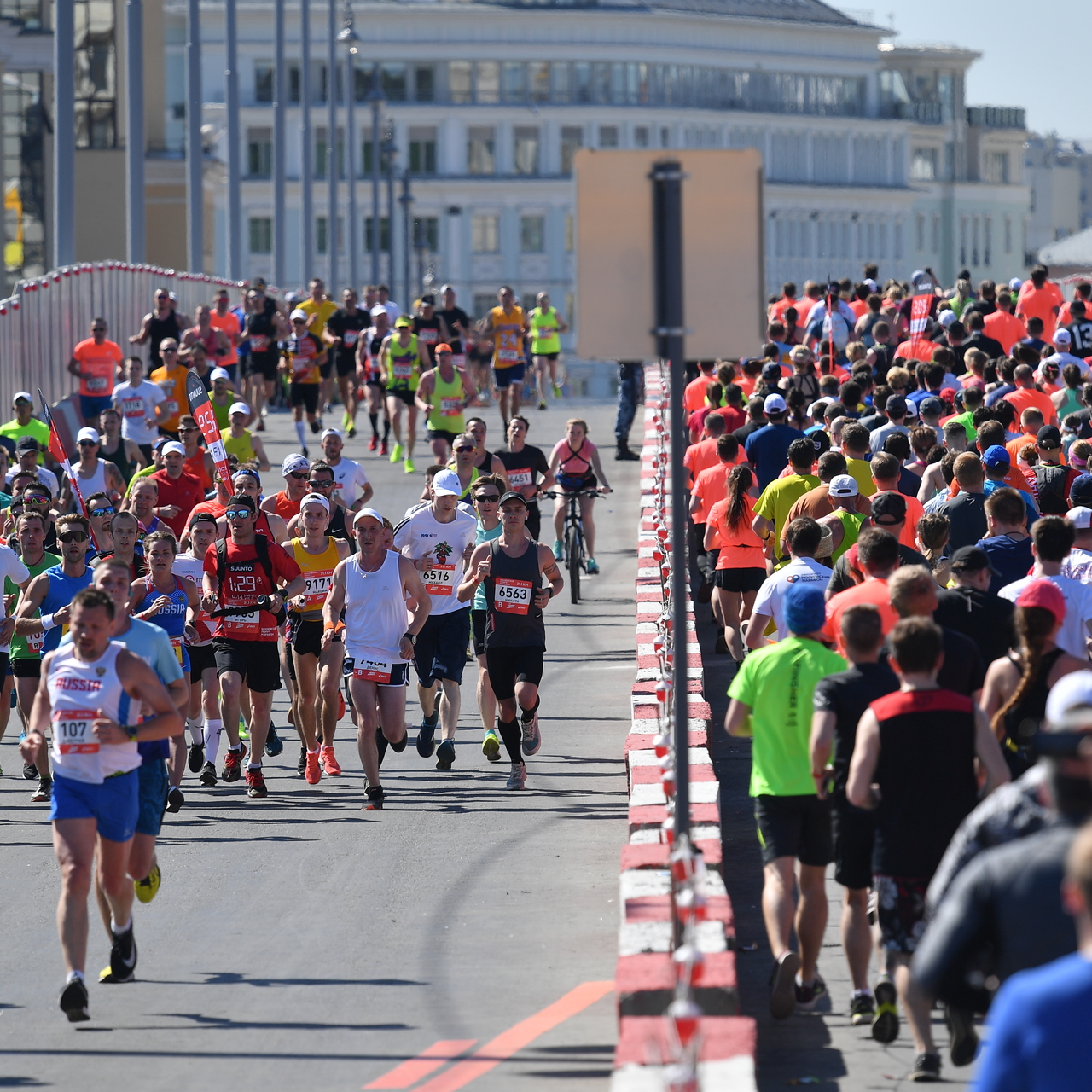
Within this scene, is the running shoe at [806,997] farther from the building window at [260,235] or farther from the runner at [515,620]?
the building window at [260,235]

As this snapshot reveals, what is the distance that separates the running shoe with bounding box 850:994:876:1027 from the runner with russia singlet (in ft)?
17.6

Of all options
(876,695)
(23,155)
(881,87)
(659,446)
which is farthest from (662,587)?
(881,87)

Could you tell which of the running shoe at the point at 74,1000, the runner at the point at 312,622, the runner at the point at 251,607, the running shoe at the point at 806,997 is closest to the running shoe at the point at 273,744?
the runner at the point at 312,622

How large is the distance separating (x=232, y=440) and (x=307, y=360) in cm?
956

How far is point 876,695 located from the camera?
8.77 metres

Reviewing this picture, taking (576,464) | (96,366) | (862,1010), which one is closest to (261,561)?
(862,1010)

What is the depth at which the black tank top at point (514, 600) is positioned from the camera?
48.2 ft

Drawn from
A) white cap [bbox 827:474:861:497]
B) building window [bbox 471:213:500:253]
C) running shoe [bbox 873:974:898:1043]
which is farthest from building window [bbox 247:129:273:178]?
running shoe [bbox 873:974:898:1043]

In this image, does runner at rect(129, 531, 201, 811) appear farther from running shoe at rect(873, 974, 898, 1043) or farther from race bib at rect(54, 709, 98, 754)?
running shoe at rect(873, 974, 898, 1043)

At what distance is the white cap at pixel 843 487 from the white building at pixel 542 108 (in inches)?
3906

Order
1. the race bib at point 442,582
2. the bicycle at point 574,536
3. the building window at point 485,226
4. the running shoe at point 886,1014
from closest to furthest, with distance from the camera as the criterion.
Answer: the running shoe at point 886,1014 → the race bib at point 442,582 → the bicycle at point 574,536 → the building window at point 485,226

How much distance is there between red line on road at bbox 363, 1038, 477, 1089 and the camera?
340 inches

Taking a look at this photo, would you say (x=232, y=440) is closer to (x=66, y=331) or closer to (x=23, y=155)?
(x=66, y=331)

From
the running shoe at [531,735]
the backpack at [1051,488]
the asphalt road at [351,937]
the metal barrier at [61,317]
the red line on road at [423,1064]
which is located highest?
the metal barrier at [61,317]
